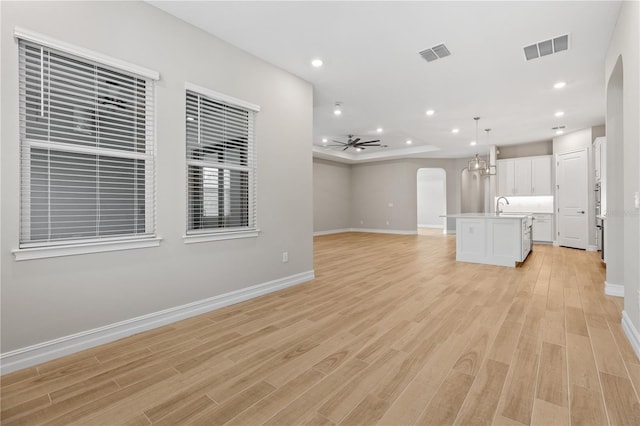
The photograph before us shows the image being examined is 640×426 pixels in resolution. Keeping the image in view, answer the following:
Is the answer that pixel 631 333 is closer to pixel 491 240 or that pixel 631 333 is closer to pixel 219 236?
pixel 491 240

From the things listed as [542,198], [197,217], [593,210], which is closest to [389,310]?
[197,217]

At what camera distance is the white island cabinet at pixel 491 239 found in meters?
5.19

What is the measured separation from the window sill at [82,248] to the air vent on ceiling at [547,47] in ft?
15.4

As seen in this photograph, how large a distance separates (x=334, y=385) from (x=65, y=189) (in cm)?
241

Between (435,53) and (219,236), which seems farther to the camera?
(435,53)

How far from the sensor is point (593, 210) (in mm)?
6852

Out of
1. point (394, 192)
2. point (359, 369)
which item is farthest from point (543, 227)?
point (359, 369)

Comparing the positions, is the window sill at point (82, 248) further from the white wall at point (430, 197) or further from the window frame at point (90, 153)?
the white wall at point (430, 197)

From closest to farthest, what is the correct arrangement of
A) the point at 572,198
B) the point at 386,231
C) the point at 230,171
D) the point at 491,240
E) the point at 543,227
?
the point at 230,171
the point at 491,240
the point at 572,198
the point at 543,227
the point at 386,231

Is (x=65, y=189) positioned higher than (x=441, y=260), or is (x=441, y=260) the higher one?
(x=65, y=189)

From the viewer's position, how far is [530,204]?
28.6 ft

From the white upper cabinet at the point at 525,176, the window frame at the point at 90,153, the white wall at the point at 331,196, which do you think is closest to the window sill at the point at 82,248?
the window frame at the point at 90,153

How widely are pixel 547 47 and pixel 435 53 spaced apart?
1300 millimetres

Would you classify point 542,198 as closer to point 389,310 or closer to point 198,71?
point 389,310
